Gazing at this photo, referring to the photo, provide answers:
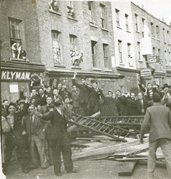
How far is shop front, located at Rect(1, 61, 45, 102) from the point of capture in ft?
15.0

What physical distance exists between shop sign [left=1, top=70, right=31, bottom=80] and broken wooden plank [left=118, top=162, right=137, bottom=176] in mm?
2420

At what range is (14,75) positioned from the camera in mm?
4711

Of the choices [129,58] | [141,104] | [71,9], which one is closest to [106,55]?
[129,58]

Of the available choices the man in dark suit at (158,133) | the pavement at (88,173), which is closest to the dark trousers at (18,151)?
the pavement at (88,173)

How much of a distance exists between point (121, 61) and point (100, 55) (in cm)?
50

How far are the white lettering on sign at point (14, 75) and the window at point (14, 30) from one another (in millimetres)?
608

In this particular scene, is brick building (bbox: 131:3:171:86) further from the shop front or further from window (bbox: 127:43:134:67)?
the shop front

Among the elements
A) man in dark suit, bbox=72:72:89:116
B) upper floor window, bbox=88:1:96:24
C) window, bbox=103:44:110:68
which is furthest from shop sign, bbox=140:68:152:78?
upper floor window, bbox=88:1:96:24

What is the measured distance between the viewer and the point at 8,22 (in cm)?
492

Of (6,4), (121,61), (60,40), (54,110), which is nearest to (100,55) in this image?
(121,61)

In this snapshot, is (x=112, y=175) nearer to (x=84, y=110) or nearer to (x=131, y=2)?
(x=84, y=110)

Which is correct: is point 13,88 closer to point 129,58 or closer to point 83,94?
point 83,94

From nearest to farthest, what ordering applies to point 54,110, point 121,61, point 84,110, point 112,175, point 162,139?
point 162,139, point 112,175, point 54,110, point 84,110, point 121,61

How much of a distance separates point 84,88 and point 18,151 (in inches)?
72.4
